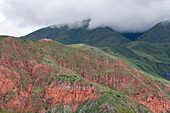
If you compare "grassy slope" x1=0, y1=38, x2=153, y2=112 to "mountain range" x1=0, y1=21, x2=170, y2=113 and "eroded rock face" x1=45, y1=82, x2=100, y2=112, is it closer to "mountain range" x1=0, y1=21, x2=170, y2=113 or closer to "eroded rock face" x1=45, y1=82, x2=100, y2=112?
"mountain range" x1=0, y1=21, x2=170, y2=113

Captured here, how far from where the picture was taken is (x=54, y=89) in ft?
427

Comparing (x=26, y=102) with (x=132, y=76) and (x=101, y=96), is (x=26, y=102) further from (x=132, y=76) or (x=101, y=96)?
(x=132, y=76)

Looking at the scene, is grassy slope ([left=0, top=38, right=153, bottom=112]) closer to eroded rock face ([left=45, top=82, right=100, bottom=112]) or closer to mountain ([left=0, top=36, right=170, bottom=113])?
mountain ([left=0, top=36, right=170, bottom=113])

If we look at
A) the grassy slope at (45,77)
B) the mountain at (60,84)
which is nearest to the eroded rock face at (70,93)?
the mountain at (60,84)

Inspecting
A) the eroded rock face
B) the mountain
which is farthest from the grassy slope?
the eroded rock face

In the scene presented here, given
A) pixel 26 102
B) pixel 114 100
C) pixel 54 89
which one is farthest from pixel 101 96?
pixel 26 102

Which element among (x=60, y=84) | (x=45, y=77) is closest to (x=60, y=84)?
(x=60, y=84)

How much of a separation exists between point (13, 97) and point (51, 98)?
23.2 m

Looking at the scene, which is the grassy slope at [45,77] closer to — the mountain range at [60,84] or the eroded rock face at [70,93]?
the mountain range at [60,84]

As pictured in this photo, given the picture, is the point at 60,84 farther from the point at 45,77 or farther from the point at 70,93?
the point at 45,77

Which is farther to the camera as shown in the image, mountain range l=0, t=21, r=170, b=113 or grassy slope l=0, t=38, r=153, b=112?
grassy slope l=0, t=38, r=153, b=112

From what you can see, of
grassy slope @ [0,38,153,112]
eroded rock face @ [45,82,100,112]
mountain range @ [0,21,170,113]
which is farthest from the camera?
eroded rock face @ [45,82,100,112]

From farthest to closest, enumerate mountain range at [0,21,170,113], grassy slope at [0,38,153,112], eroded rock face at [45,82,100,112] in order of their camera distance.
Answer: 1. eroded rock face at [45,82,100,112]
2. grassy slope at [0,38,153,112]
3. mountain range at [0,21,170,113]

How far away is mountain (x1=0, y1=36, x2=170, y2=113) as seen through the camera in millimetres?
119450
